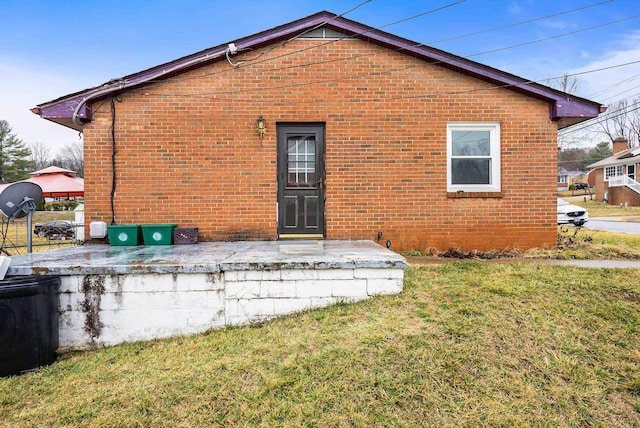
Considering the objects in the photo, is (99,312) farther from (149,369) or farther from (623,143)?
(623,143)

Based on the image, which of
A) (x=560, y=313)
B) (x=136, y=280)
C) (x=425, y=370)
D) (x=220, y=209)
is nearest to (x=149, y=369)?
(x=136, y=280)

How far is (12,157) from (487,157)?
4251 centimetres

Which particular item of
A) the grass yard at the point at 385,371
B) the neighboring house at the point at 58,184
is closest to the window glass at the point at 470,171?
the grass yard at the point at 385,371

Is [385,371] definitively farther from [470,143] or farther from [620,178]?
[620,178]

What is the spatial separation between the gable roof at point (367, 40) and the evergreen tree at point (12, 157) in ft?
118

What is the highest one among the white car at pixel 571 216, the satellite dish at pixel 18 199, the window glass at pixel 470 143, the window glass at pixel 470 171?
the window glass at pixel 470 143

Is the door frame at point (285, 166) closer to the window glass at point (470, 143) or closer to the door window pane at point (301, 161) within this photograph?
the door window pane at point (301, 161)

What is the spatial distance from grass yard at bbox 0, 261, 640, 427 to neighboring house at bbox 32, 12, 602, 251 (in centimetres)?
270

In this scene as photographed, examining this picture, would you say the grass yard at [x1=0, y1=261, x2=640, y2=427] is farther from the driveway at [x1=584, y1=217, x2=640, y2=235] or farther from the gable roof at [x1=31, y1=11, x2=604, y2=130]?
the driveway at [x1=584, y1=217, x2=640, y2=235]

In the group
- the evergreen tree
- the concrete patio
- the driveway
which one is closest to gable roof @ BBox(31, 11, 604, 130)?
the concrete patio

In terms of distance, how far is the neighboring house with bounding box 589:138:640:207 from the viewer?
95.4 feet

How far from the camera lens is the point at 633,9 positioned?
7.89 meters

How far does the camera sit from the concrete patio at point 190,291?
398cm

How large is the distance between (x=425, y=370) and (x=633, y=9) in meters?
9.81
